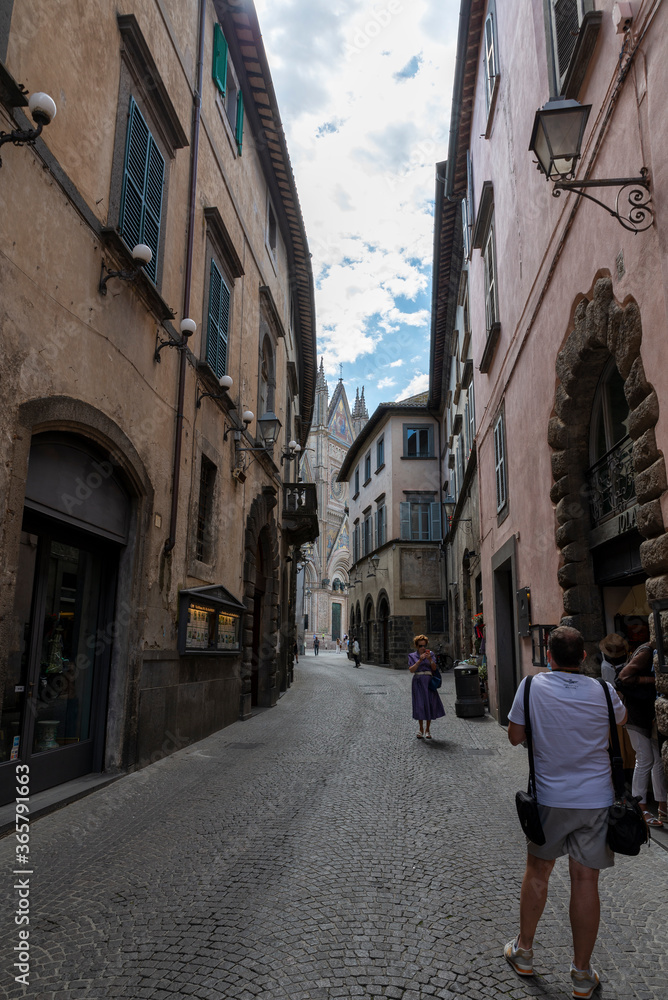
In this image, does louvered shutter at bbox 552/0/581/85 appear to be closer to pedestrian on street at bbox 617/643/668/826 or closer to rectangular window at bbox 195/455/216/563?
pedestrian on street at bbox 617/643/668/826

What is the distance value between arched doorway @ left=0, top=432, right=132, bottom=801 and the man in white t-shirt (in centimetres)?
364

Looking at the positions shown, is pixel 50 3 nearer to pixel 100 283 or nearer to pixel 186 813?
pixel 100 283

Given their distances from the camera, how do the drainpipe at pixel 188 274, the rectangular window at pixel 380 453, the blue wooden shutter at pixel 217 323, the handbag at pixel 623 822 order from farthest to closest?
the rectangular window at pixel 380 453, the blue wooden shutter at pixel 217 323, the drainpipe at pixel 188 274, the handbag at pixel 623 822

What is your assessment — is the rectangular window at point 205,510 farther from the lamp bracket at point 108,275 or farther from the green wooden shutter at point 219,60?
the green wooden shutter at point 219,60

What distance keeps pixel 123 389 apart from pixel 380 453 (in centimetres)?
2645

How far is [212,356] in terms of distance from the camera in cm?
1049

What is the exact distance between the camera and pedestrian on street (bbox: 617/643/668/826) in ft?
16.4

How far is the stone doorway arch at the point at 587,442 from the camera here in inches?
182

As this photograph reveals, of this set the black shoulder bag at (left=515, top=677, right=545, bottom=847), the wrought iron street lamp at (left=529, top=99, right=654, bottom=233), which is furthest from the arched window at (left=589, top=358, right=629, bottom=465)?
the black shoulder bag at (left=515, top=677, right=545, bottom=847)

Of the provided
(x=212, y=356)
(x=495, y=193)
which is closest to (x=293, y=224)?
(x=495, y=193)

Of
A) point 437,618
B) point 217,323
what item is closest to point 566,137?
point 217,323

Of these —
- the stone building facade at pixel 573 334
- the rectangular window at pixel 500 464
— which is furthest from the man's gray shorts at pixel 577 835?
the rectangular window at pixel 500 464

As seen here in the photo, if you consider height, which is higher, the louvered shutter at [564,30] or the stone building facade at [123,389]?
the louvered shutter at [564,30]

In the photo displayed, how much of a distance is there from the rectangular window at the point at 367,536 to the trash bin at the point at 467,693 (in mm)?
21931
